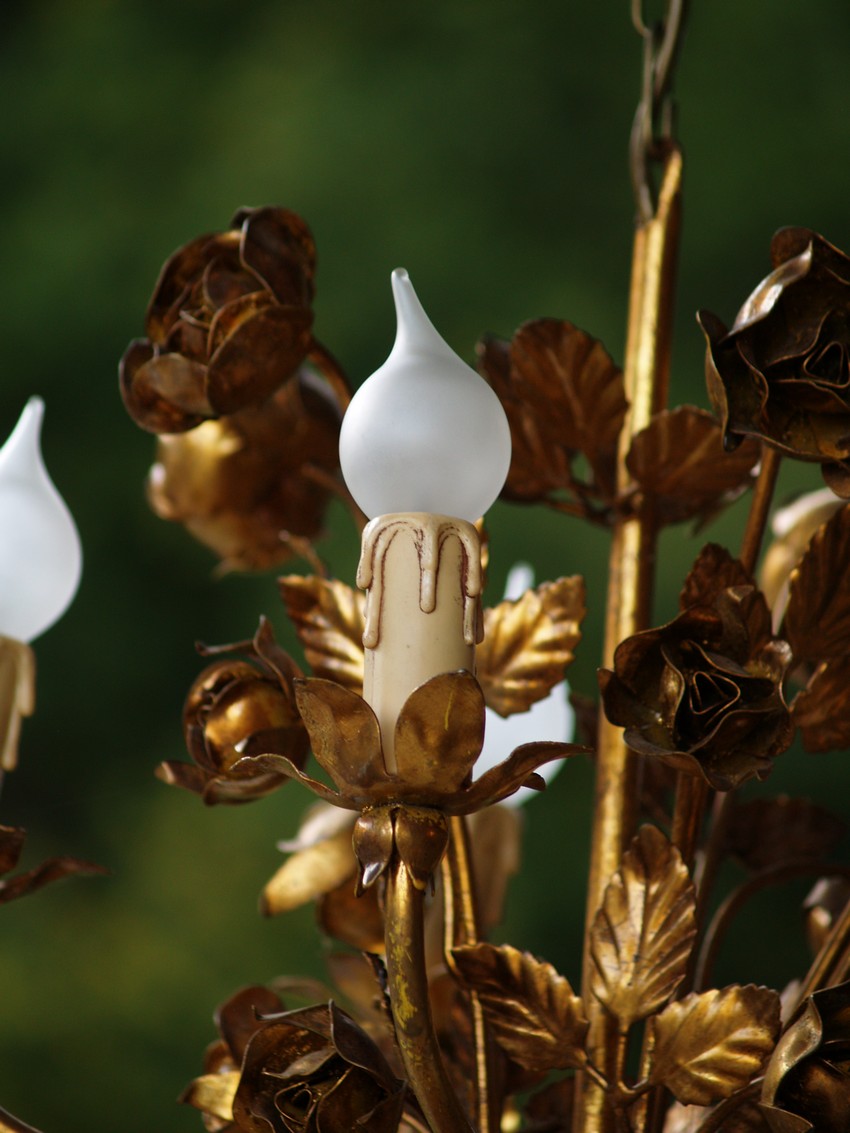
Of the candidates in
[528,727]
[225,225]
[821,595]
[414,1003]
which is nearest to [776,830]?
[528,727]

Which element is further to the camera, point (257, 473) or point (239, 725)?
point (257, 473)

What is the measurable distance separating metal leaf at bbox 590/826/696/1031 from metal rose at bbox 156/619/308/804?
0.12 m

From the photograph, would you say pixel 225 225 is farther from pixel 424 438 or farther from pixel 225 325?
pixel 424 438

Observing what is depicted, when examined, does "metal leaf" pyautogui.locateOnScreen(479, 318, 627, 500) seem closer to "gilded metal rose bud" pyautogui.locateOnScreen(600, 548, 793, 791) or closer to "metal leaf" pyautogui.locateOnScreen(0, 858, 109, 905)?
"gilded metal rose bud" pyautogui.locateOnScreen(600, 548, 793, 791)

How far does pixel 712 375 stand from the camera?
1.42 ft

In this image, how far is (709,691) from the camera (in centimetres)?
43

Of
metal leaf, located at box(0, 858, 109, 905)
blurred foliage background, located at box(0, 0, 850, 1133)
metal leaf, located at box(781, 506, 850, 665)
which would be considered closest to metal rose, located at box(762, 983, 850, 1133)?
metal leaf, located at box(781, 506, 850, 665)

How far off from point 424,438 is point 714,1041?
0.68 feet

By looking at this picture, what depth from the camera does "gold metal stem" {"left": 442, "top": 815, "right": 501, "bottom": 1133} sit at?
1.71ft

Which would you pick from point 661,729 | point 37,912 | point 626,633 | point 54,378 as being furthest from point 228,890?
point 661,729

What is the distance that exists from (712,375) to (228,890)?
807mm

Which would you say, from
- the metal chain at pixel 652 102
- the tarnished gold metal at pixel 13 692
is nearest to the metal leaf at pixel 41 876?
the tarnished gold metal at pixel 13 692

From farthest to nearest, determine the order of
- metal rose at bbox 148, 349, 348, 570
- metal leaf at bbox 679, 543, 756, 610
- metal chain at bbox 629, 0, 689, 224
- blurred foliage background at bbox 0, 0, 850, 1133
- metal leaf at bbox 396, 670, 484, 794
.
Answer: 1. blurred foliage background at bbox 0, 0, 850, 1133
2. metal rose at bbox 148, 349, 348, 570
3. metal chain at bbox 629, 0, 689, 224
4. metal leaf at bbox 679, 543, 756, 610
5. metal leaf at bbox 396, 670, 484, 794

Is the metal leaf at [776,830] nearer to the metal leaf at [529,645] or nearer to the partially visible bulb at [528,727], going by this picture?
the partially visible bulb at [528,727]
